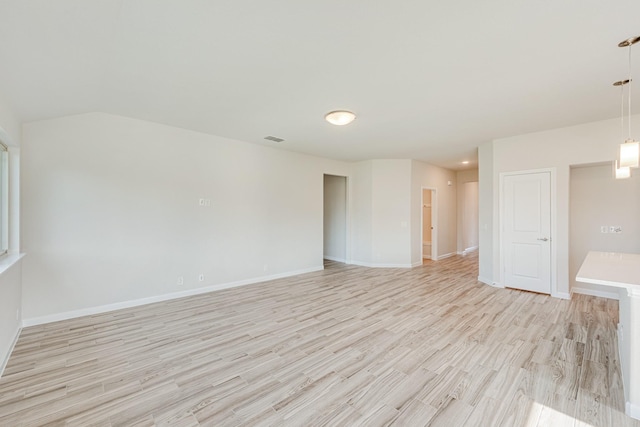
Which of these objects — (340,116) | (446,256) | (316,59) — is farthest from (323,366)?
(446,256)

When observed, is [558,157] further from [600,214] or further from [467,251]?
[467,251]

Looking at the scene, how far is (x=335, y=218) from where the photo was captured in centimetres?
789

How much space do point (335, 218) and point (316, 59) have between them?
5732mm

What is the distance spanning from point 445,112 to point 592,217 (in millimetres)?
3530

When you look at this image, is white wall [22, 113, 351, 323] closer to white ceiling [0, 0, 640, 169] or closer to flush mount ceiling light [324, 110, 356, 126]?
white ceiling [0, 0, 640, 169]

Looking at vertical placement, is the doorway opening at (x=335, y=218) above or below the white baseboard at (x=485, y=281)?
above

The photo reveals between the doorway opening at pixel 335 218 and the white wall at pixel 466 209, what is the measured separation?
410cm

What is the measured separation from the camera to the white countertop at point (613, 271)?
74.5 inches

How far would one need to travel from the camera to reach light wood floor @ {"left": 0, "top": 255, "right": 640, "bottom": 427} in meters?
1.90

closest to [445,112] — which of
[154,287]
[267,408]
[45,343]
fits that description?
[267,408]

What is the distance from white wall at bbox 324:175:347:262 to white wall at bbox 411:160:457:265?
1.82 meters

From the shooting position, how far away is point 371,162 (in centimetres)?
697

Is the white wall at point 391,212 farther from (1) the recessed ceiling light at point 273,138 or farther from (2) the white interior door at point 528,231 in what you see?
(1) the recessed ceiling light at point 273,138

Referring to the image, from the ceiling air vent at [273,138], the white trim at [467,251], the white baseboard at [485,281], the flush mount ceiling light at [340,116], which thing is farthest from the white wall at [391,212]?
the flush mount ceiling light at [340,116]
